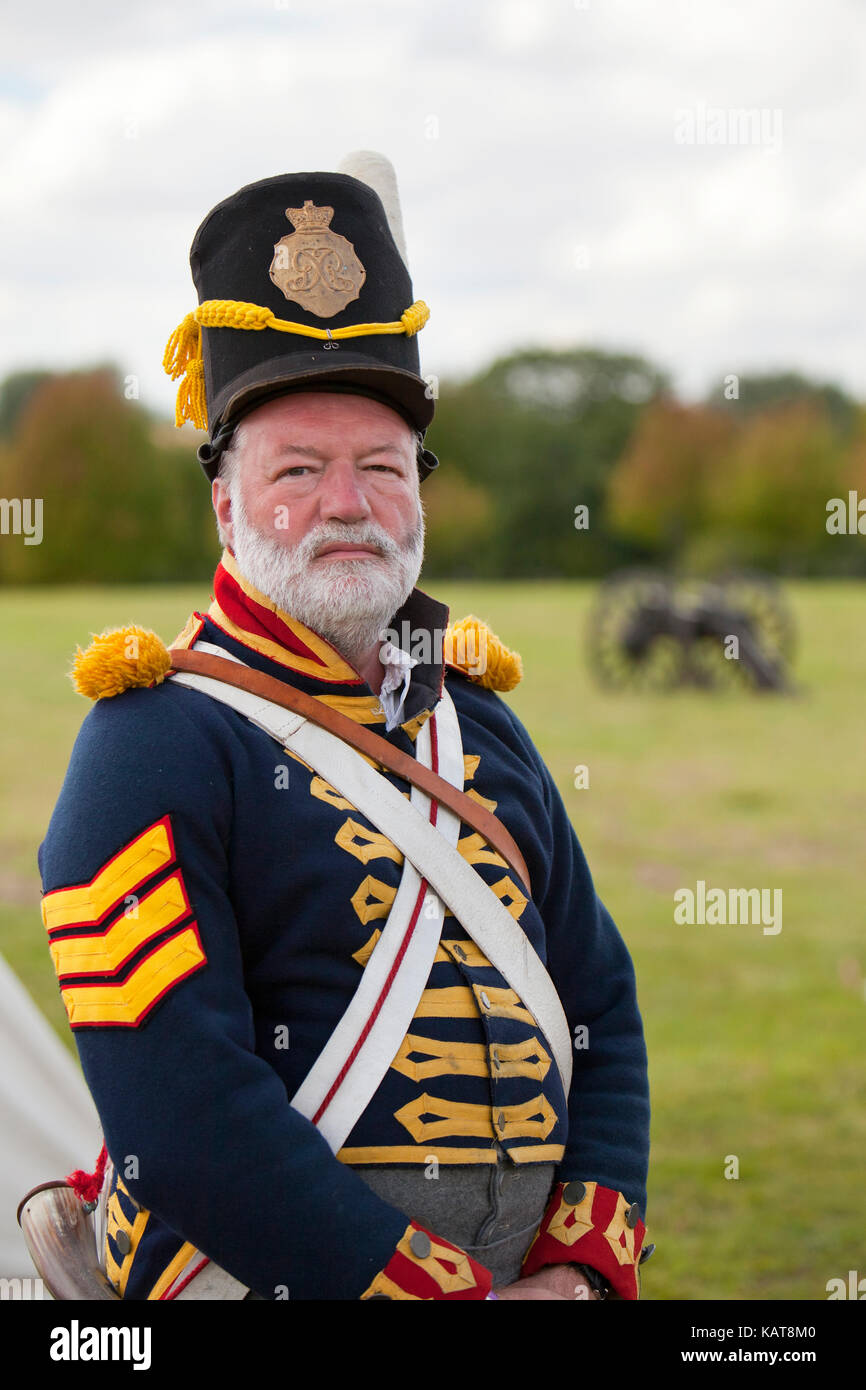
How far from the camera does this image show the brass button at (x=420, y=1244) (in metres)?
1.66

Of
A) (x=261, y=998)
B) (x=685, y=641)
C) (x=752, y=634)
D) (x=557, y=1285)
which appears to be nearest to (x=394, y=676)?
(x=261, y=998)

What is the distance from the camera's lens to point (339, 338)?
191cm

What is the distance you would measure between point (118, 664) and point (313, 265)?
63cm

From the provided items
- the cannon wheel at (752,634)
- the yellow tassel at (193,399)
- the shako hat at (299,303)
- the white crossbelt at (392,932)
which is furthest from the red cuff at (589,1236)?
the cannon wheel at (752,634)

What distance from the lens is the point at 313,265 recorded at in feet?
6.33

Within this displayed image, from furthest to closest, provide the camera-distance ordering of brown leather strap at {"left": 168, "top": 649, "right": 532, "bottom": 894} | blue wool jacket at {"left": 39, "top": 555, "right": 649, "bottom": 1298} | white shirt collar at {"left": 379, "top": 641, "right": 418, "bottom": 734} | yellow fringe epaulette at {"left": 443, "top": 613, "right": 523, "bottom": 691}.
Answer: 1. yellow fringe epaulette at {"left": 443, "top": 613, "right": 523, "bottom": 691}
2. white shirt collar at {"left": 379, "top": 641, "right": 418, "bottom": 734}
3. brown leather strap at {"left": 168, "top": 649, "right": 532, "bottom": 894}
4. blue wool jacket at {"left": 39, "top": 555, "right": 649, "bottom": 1298}

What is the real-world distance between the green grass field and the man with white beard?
1.58 metres

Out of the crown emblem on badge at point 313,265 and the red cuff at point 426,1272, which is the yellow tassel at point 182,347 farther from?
the red cuff at point 426,1272

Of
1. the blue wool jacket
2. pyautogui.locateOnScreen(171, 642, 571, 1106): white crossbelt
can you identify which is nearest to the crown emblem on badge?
the blue wool jacket

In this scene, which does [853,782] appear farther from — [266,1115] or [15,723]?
[266,1115]

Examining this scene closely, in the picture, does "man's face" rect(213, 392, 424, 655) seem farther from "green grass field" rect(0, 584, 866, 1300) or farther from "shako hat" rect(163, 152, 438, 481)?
"green grass field" rect(0, 584, 866, 1300)

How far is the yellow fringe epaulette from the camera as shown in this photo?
220 centimetres

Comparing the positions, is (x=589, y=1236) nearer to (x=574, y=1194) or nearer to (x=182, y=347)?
(x=574, y=1194)
